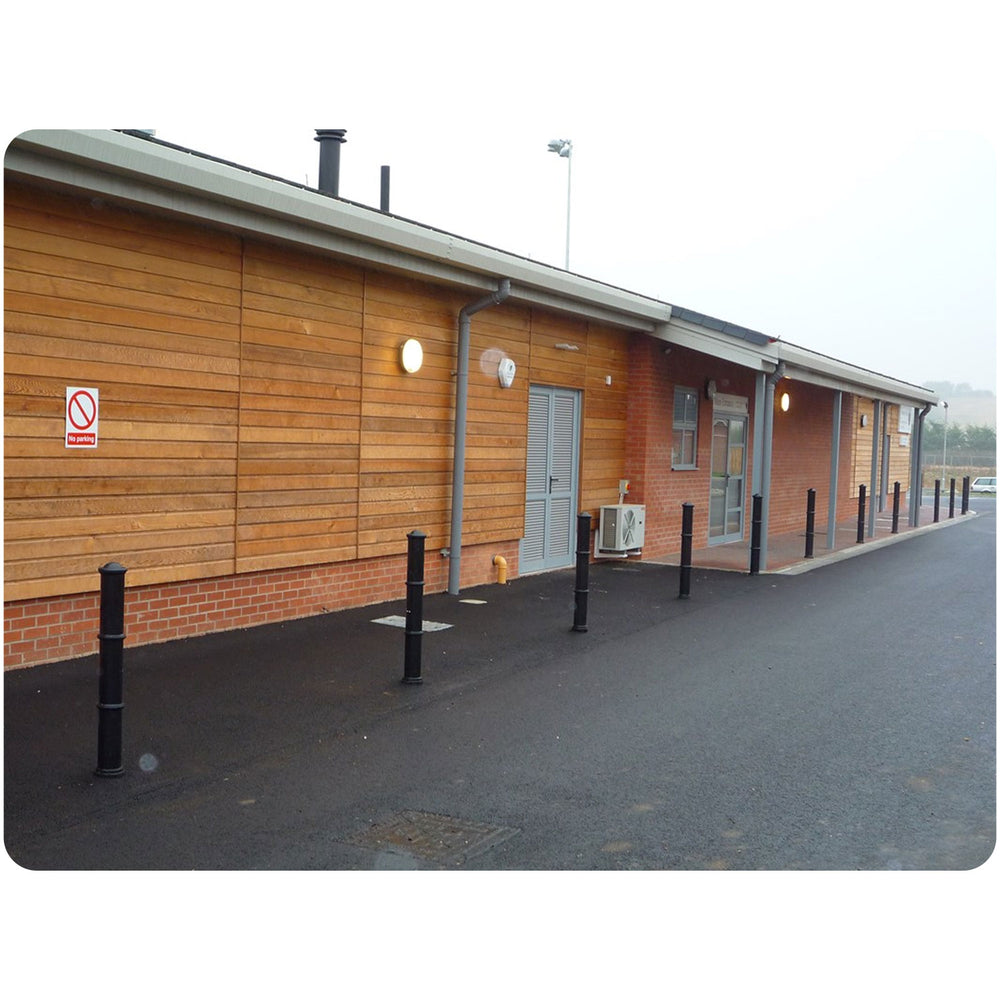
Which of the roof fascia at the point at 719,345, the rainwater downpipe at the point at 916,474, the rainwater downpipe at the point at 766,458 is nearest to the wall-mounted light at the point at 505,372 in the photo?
the roof fascia at the point at 719,345

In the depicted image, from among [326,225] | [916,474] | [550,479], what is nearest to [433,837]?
→ [326,225]

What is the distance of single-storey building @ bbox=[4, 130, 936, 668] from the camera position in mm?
7203

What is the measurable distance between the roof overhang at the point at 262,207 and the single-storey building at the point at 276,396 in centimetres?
2

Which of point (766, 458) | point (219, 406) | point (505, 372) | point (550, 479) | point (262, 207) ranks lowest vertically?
point (550, 479)

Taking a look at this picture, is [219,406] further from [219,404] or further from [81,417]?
[81,417]

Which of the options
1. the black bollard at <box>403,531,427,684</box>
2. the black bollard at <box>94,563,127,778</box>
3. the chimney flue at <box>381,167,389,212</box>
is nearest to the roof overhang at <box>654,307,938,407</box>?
the black bollard at <box>403,531,427,684</box>

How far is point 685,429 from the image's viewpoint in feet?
53.2

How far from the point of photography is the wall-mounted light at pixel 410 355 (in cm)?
1048

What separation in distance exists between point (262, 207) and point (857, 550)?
12.4 m

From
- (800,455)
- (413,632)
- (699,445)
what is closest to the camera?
(413,632)

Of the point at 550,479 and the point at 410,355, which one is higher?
the point at 410,355

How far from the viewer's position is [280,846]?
4.49 meters

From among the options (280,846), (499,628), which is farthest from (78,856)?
(499,628)

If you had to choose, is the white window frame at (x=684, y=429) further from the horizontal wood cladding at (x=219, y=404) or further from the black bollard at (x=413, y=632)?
the black bollard at (x=413, y=632)
